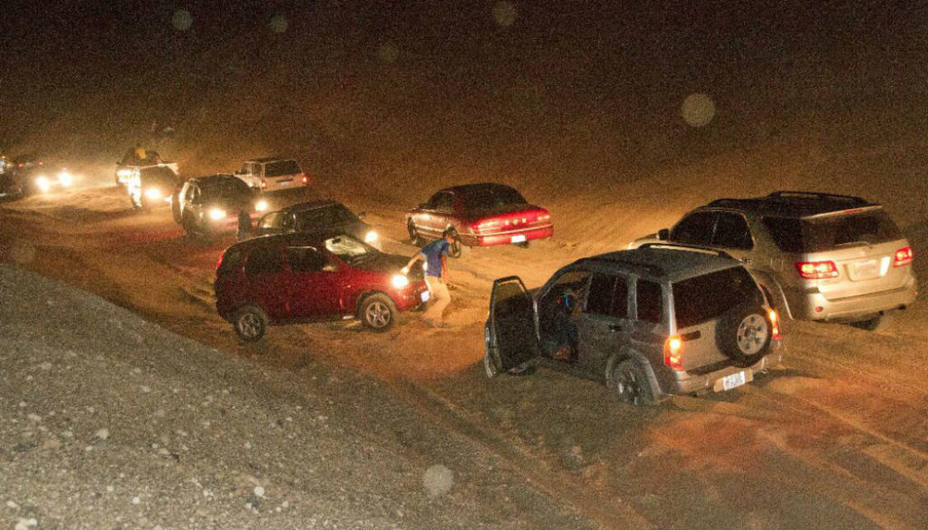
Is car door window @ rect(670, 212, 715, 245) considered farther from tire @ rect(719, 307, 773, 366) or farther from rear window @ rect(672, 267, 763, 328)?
tire @ rect(719, 307, 773, 366)

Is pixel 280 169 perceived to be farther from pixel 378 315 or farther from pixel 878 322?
pixel 878 322

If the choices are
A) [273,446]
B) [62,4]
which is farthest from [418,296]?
[62,4]

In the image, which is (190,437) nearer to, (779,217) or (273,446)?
(273,446)

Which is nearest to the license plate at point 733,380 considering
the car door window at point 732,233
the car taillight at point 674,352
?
the car taillight at point 674,352

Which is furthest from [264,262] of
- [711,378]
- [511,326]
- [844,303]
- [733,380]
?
[844,303]

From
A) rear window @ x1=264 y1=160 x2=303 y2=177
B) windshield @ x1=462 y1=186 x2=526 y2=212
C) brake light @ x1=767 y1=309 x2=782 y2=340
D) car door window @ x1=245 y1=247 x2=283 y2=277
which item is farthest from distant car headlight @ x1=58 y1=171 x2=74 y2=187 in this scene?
brake light @ x1=767 y1=309 x2=782 y2=340

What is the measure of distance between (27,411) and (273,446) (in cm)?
189

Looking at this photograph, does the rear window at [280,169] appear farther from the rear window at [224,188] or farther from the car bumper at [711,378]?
the car bumper at [711,378]

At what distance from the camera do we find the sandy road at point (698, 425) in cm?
702

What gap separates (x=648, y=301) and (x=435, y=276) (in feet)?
18.0

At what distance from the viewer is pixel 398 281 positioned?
13562mm

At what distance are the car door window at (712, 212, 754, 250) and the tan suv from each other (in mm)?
219

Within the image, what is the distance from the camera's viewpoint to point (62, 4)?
98.1 m

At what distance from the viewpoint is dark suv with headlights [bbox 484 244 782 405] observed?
27.9 ft
